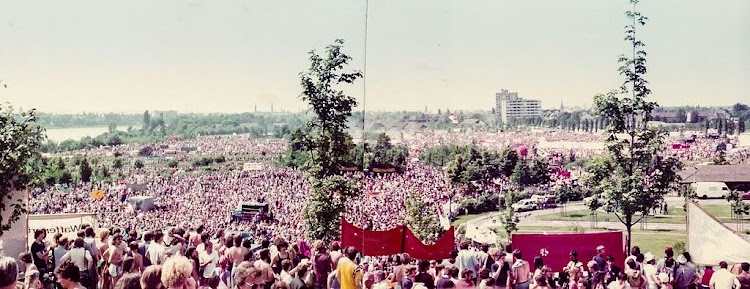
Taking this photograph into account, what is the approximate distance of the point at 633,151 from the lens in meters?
21.3

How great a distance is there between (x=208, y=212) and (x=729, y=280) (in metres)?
52.9

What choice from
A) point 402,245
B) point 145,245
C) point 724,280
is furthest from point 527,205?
point 145,245

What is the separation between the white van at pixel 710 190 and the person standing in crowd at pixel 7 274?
265 feet

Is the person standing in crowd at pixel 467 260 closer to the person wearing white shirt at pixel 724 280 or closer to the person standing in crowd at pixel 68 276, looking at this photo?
the person wearing white shirt at pixel 724 280

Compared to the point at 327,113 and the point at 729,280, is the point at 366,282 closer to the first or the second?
the point at 729,280

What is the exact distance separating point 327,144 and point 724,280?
10823 millimetres

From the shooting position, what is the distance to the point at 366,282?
9.09 meters

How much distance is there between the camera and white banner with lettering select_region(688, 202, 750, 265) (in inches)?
504

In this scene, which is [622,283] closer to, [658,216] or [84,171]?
[658,216]

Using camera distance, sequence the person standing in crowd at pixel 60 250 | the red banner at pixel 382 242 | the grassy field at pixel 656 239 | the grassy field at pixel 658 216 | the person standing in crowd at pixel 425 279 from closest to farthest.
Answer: the person standing in crowd at pixel 425 279 → the person standing in crowd at pixel 60 250 → the red banner at pixel 382 242 → the grassy field at pixel 656 239 → the grassy field at pixel 658 216

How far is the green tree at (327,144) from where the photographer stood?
18.4m

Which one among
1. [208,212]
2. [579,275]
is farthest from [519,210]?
[579,275]

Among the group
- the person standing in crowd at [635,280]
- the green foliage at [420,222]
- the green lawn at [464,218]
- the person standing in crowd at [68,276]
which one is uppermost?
the person standing in crowd at [68,276]

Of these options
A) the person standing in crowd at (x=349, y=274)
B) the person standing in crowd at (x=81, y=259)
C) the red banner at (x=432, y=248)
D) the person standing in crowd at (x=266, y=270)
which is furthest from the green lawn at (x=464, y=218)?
the person standing in crowd at (x=266, y=270)
